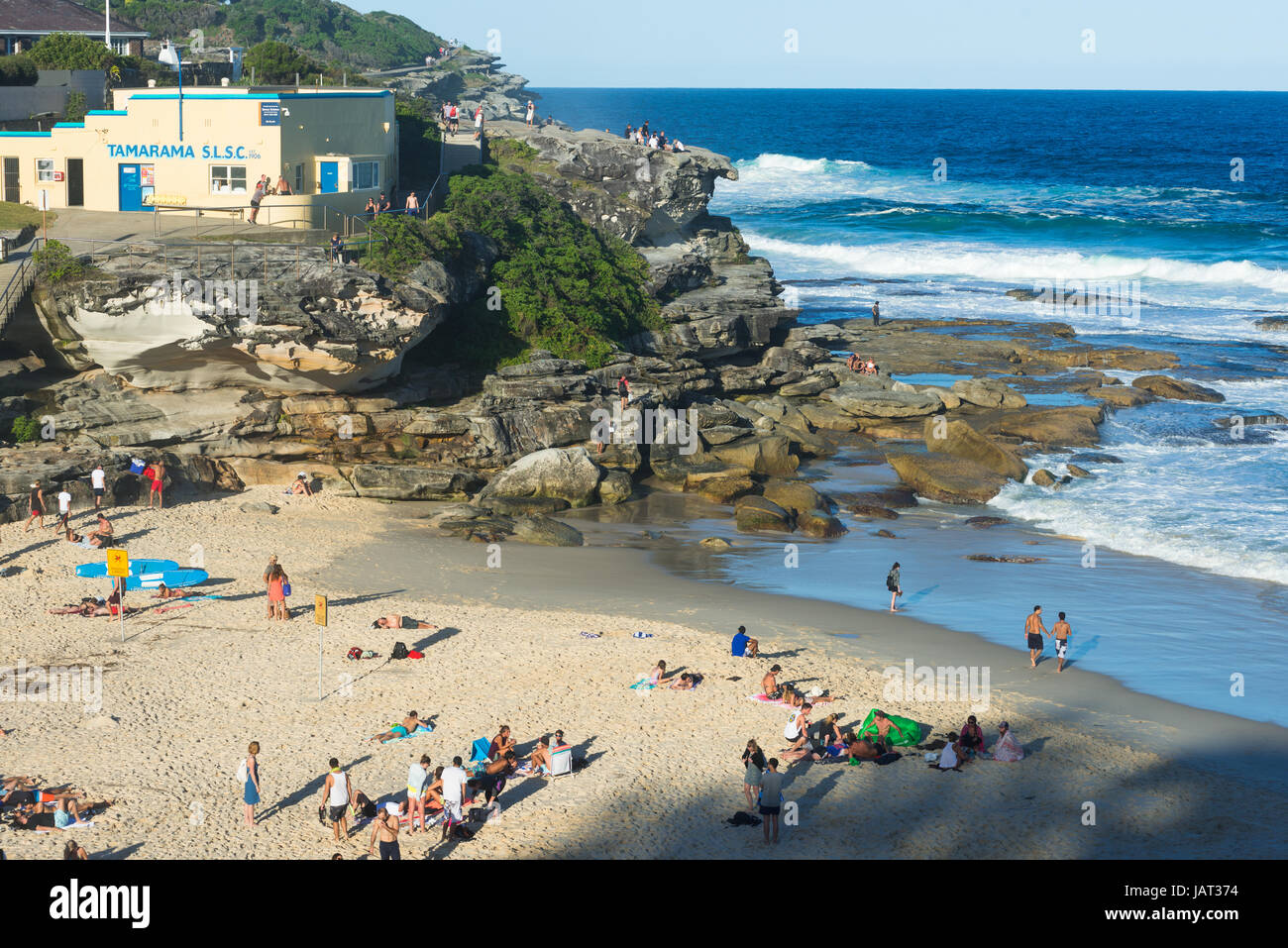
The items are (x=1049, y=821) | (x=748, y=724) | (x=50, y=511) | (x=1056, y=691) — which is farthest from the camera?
(x=50, y=511)

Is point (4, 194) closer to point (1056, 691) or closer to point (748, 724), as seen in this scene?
point (748, 724)

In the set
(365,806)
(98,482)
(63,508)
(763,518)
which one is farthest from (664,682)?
(98,482)

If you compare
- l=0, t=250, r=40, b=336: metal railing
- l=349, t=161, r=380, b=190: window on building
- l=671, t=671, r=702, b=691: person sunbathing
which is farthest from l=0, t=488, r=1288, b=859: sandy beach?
l=349, t=161, r=380, b=190: window on building

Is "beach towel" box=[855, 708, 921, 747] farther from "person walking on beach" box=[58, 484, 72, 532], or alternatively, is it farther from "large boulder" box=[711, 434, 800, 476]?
"person walking on beach" box=[58, 484, 72, 532]

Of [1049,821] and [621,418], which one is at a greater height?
[621,418]

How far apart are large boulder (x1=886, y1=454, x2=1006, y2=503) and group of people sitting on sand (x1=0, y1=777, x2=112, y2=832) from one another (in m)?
21.6

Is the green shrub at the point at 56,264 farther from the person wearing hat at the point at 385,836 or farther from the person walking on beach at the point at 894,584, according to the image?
the person walking on beach at the point at 894,584

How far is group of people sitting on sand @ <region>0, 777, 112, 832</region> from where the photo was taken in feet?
48.6

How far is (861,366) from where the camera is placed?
4172 centimetres

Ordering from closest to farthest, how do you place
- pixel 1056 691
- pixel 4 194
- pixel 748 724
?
pixel 748 724
pixel 1056 691
pixel 4 194

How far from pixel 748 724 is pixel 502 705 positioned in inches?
158

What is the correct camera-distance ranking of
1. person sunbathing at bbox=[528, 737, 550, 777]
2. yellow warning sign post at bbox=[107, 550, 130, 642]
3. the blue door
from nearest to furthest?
A: person sunbathing at bbox=[528, 737, 550, 777] → yellow warning sign post at bbox=[107, 550, 130, 642] → the blue door

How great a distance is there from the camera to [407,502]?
29375mm
